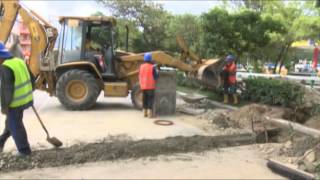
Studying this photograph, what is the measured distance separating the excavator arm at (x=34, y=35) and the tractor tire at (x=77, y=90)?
0.67 meters

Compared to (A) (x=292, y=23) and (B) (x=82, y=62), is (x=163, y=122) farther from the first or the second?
(A) (x=292, y=23)

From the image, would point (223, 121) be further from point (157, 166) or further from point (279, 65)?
point (279, 65)

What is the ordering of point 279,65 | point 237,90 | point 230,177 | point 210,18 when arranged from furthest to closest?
point 279,65 < point 210,18 < point 237,90 < point 230,177

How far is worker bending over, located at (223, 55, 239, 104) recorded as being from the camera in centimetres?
Answer: 1658

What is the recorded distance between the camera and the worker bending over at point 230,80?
16578 millimetres

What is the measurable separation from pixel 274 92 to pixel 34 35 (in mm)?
7490

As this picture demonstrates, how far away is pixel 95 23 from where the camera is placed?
51.9 feet

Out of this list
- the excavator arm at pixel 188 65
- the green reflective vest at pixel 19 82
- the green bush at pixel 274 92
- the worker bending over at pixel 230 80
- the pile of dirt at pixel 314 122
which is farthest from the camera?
the worker bending over at pixel 230 80

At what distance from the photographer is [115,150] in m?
9.07

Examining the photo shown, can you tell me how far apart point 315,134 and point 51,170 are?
515 cm

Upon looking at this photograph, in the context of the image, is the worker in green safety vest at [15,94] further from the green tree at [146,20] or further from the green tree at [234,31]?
the green tree at [146,20]

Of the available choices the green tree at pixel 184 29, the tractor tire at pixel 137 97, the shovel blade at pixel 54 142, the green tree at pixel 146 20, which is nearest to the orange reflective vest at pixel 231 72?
the tractor tire at pixel 137 97

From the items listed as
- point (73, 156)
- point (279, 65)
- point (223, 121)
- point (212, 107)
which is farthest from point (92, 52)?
point (279, 65)

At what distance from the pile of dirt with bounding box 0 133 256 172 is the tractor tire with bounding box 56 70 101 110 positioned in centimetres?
503
